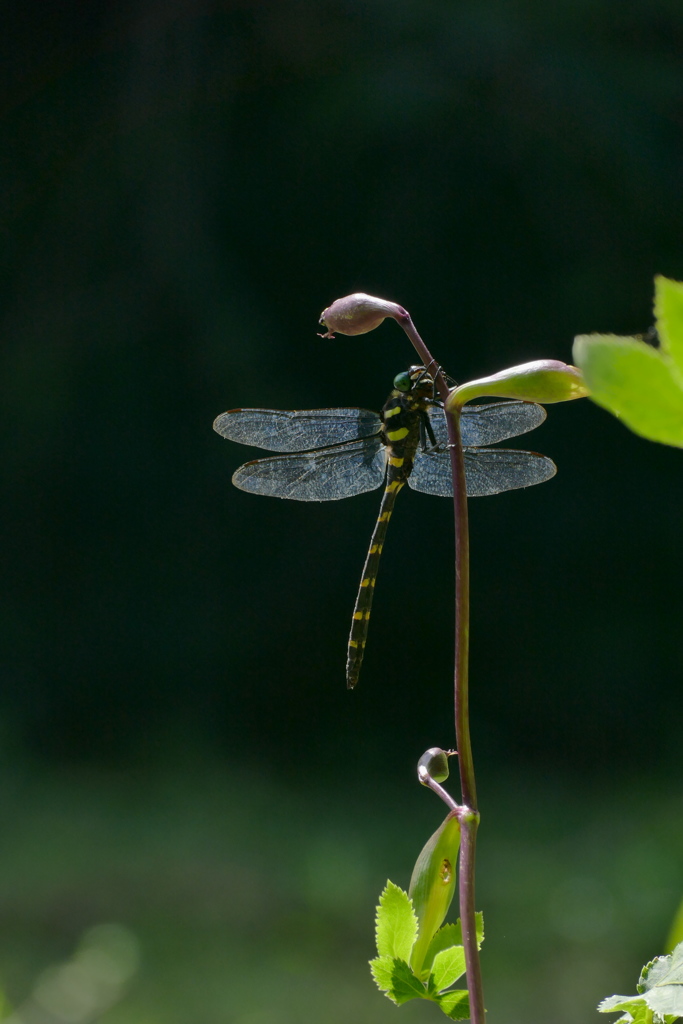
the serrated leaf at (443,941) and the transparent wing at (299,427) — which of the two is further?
the transparent wing at (299,427)

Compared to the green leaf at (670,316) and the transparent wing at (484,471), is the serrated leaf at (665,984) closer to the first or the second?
the green leaf at (670,316)

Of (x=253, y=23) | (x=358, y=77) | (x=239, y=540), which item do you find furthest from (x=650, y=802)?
(x=253, y=23)

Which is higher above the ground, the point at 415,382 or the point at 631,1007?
the point at 415,382

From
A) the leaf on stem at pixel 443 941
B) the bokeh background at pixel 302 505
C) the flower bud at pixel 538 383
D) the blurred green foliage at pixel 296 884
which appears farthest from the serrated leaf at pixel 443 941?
the bokeh background at pixel 302 505

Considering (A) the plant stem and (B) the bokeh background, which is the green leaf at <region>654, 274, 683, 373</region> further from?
(B) the bokeh background

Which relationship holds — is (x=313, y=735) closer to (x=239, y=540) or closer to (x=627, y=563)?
(x=239, y=540)

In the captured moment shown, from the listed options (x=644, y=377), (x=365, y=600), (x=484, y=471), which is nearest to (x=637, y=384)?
(x=644, y=377)

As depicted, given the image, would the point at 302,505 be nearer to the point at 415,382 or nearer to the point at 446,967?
the point at 415,382
